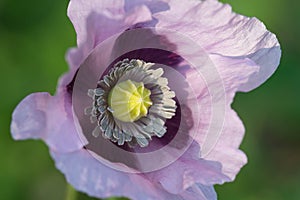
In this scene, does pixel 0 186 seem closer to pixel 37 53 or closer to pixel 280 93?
pixel 37 53

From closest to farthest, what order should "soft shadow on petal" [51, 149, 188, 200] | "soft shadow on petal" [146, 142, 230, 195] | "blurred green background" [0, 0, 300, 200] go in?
"soft shadow on petal" [51, 149, 188, 200]
"soft shadow on petal" [146, 142, 230, 195]
"blurred green background" [0, 0, 300, 200]

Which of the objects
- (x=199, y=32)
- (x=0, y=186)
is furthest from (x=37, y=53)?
(x=199, y=32)

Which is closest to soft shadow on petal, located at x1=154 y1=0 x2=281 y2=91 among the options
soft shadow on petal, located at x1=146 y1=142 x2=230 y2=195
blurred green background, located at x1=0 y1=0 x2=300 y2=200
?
soft shadow on petal, located at x1=146 y1=142 x2=230 y2=195

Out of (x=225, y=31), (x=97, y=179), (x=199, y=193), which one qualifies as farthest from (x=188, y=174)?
(x=225, y=31)

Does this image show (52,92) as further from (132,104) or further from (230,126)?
(230,126)

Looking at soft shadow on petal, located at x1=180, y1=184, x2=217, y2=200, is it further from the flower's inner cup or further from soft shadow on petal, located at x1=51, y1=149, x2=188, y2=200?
the flower's inner cup

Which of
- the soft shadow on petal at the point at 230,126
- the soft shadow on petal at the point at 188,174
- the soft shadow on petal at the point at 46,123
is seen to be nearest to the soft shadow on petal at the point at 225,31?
the soft shadow on petal at the point at 230,126

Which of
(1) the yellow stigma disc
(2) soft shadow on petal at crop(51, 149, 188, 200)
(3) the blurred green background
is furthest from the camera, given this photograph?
(3) the blurred green background

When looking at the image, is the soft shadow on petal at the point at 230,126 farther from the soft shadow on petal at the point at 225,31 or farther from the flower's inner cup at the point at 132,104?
the flower's inner cup at the point at 132,104
